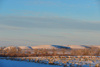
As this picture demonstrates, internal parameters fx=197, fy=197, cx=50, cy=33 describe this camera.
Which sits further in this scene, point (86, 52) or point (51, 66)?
point (86, 52)

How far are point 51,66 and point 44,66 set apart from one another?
55cm

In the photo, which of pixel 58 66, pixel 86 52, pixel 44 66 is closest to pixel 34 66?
pixel 44 66

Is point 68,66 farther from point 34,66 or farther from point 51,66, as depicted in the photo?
point 34,66

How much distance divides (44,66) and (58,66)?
109cm

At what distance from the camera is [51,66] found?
50.5 ft

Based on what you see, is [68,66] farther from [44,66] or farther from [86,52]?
[86,52]

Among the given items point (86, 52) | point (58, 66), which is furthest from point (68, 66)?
point (86, 52)

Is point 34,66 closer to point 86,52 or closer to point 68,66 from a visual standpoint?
point 68,66

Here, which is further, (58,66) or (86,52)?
(86,52)

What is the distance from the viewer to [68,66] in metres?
15.1

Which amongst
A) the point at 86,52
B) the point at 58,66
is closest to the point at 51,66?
the point at 58,66

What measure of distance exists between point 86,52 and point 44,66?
2390 centimetres

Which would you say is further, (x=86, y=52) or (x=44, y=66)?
(x=86, y=52)

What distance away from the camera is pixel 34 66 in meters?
15.5
